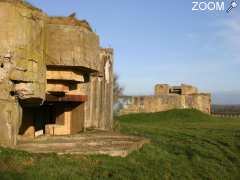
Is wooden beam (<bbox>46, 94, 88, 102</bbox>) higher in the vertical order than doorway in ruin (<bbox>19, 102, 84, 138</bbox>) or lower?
higher

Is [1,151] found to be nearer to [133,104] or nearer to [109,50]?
[109,50]

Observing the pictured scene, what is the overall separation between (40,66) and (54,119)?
9.57 ft

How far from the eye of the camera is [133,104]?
1000 inches

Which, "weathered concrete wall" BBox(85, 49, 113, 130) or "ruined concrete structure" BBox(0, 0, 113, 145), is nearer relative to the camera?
"ruined concrete structure" BBox(0, 0, 113, 145)

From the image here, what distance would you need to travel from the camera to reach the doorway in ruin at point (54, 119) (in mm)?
8430

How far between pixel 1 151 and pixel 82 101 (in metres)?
3.54

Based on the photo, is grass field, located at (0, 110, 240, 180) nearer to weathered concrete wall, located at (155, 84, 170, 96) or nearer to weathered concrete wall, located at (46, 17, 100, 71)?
weathered concrete wall, located at (46, 17, 100, 71)

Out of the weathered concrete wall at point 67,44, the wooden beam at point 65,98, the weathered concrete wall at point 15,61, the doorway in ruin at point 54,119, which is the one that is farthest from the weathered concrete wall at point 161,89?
the weathered concrete wall at point 15,61

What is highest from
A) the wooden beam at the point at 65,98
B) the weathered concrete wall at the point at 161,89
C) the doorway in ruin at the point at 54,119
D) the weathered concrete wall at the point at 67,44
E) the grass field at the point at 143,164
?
the weathered concrete wall at the point at 161,89

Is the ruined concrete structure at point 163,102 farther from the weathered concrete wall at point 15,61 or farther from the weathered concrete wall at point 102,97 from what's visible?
the weathered concrete wall at point 15,61

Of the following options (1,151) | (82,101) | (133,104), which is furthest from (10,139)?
(133,104)

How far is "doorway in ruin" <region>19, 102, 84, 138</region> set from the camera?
8.43 metres

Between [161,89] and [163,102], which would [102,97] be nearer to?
[163,102]

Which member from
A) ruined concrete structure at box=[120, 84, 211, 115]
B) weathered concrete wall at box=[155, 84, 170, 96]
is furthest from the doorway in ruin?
weathered concrete wall at box=[155, 84, 170, 96]
